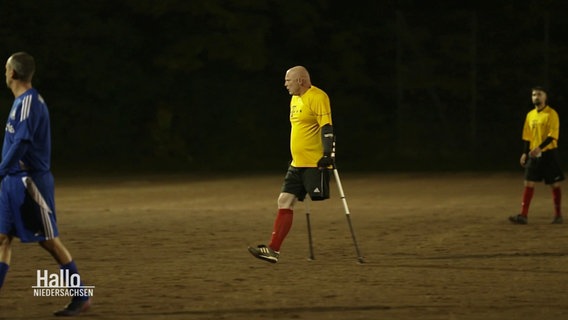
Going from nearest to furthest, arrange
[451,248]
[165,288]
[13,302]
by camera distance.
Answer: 1. [13,302]
2. [165,288]
3. [451,248]

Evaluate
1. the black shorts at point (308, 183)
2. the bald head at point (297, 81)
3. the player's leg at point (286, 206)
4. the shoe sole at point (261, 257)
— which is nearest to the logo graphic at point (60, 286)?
the shoe sole at point (261, 257)

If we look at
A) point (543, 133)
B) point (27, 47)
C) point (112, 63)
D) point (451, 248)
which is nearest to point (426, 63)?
point (112, 63)

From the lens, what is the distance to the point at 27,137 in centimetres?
848

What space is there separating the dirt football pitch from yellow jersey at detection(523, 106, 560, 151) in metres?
1.21

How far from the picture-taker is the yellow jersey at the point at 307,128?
1243 centimetres

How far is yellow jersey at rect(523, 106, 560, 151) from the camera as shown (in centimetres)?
1695

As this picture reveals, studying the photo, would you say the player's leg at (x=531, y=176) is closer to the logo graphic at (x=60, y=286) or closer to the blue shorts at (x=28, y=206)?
the logo graphic at (x=60, y=286)

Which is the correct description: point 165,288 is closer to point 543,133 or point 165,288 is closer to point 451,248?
point 451,248

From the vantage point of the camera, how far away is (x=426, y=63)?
118ft

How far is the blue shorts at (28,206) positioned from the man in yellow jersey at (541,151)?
382 inches

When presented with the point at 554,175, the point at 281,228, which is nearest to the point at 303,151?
the point at 281,228

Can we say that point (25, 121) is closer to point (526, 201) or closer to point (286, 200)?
point (286, 200)

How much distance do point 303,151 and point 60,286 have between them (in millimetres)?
3359

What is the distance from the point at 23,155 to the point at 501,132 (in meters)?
29.6
